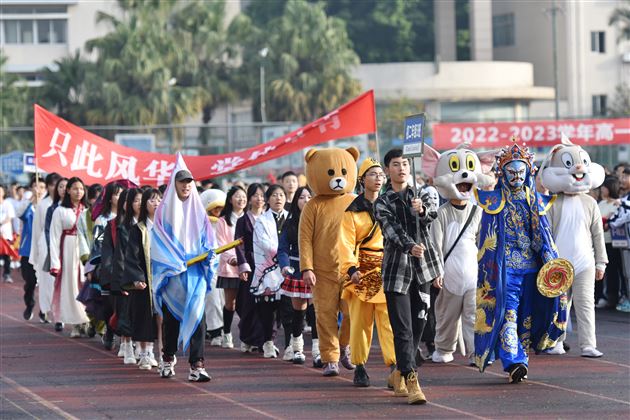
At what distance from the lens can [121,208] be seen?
12.3m

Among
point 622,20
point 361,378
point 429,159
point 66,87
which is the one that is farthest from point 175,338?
point 622,20

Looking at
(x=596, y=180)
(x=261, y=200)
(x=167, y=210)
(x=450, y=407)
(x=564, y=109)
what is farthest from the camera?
(x=564, y=109)

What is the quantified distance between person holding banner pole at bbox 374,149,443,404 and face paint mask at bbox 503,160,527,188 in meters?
1.12

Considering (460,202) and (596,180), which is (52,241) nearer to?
(460,202)

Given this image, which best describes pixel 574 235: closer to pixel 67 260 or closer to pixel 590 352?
pixel 590 352

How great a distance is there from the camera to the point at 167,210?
37.0 ft

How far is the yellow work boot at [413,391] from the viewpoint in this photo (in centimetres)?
965

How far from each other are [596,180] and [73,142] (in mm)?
7480

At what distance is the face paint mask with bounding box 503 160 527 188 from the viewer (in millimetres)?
10664

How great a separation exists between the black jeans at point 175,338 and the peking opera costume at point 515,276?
2346 millimetres

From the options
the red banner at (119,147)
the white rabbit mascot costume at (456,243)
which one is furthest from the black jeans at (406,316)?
the red banner at (119,147)

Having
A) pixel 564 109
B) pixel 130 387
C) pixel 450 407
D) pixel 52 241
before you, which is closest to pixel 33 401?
pixel 130 387

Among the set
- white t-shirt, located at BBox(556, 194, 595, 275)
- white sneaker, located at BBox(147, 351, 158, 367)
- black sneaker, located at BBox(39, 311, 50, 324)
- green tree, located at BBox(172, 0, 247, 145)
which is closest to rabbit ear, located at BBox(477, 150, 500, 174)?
white t-shirt, located at BBox(556, 194, 595, 275)

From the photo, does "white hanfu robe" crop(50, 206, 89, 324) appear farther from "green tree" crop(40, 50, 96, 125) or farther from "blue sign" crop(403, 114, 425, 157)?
"green tree" crop(40, 50, 96, 125)
